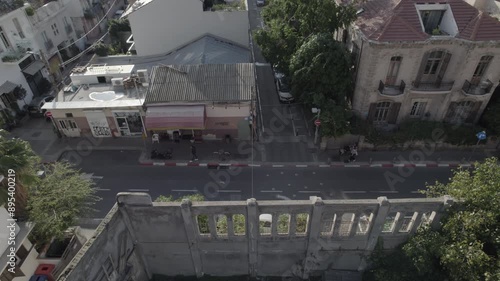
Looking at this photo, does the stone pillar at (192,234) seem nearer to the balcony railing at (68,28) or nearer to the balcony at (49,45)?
the balcony at (49,45)

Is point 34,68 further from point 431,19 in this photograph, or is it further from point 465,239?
point 465,239

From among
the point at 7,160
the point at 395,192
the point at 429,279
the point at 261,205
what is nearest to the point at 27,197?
the point at 7,160

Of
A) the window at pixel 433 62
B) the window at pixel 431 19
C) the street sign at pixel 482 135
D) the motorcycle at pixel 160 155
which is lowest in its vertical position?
the motorcycle at pixel 160 155

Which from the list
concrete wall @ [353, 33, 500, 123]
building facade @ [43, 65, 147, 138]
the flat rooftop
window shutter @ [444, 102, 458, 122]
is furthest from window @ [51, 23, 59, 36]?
window shutter @ [444, 102, 458, 122]

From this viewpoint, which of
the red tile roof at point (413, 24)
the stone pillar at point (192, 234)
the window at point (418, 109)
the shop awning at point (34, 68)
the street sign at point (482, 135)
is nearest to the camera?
the stone pillar at point (192, 234)

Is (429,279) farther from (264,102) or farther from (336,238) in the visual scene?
(264,102)

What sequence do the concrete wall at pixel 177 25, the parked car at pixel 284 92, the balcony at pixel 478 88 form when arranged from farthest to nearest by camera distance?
1. the parked car at pixel 284 92
2. the concrete wall at pixel 177 25
3. the balcony at pixel 478 88

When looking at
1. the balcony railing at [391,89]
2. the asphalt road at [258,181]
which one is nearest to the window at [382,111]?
the balcony railing at [391,89]

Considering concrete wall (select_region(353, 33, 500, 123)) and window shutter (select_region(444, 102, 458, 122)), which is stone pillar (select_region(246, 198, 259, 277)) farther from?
window shutter (select_region(444, 102, 458, 122))
